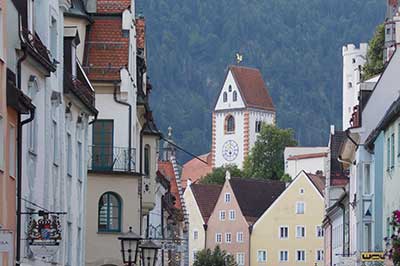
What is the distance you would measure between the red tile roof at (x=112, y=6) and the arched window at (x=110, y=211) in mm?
5373

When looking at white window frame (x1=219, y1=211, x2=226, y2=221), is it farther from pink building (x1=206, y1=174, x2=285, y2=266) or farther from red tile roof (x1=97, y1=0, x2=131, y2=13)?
red tile roof (x1=97, y1=0, x2=131, y2=13)

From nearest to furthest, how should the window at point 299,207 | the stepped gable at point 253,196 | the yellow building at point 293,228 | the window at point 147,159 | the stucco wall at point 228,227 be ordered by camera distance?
the window at point 147,159
the yellow building at point 293,228
the window at point 299,207
the stucco wall at point 228,227
the stepped gable at point 253,196

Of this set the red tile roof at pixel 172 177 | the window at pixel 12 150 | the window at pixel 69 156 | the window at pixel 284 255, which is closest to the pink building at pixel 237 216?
the window at pixel 284 255

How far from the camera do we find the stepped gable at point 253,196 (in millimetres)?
150750

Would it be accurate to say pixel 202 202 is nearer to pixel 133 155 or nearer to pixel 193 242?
pixel 193 242

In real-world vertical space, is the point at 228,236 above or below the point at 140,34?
below

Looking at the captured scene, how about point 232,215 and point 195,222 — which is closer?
point 232,215

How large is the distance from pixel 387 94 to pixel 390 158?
267 inches

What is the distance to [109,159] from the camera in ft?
152

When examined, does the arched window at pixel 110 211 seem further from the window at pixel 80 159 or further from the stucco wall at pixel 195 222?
the stucco wall at pixel 195 222

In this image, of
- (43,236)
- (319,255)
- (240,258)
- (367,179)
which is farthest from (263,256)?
(43,236)

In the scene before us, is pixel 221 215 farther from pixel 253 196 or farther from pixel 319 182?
pixel 319 182

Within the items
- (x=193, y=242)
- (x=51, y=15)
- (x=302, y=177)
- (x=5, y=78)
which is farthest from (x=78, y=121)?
(x=193, y=242)

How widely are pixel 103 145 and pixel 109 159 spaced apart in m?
0.65
